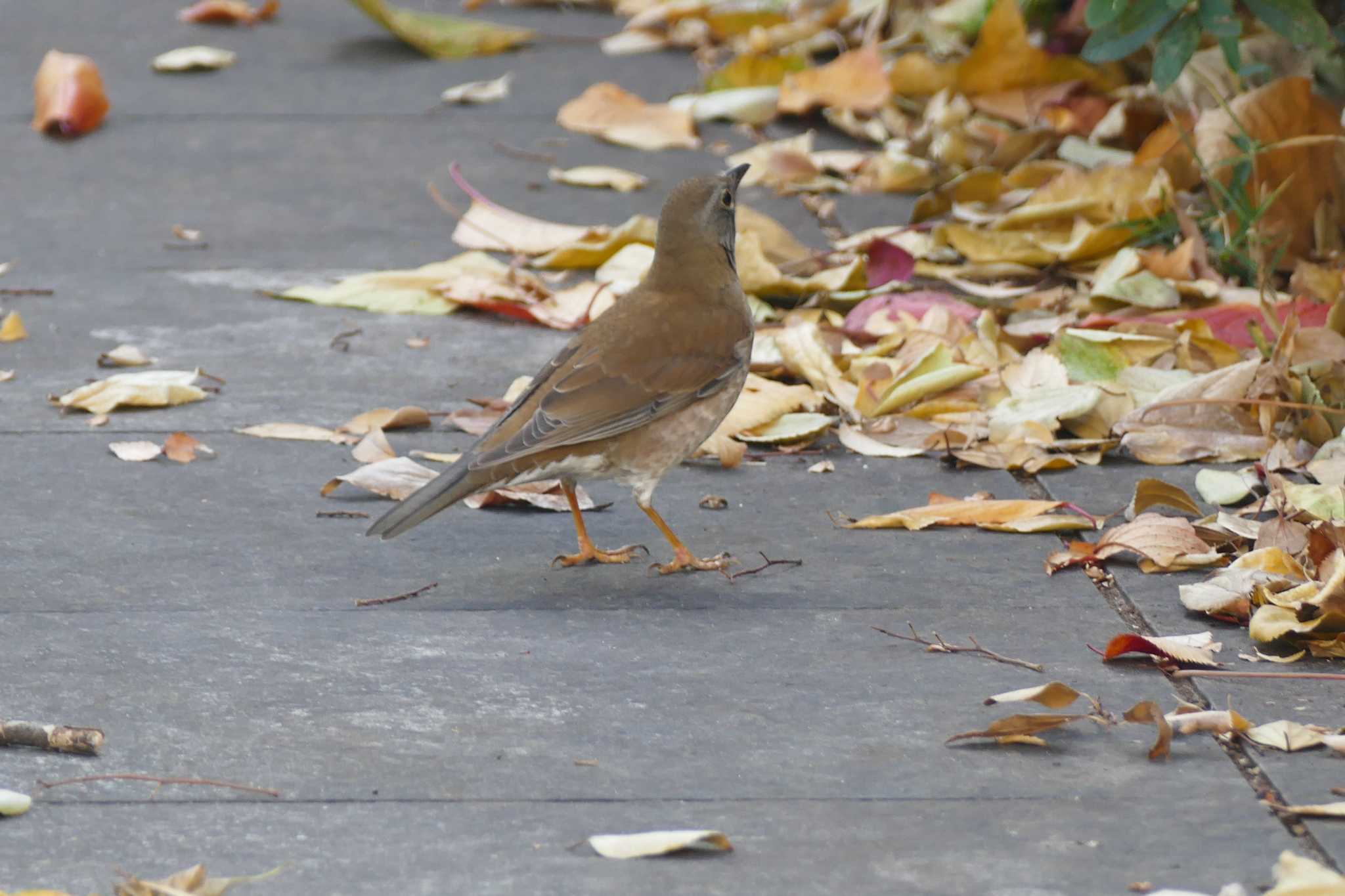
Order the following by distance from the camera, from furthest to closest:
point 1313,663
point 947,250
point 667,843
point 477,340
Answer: point 947,250
point 477,340
point 1313,663
point 667,843

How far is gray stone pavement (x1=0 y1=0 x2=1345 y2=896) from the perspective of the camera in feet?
10.1

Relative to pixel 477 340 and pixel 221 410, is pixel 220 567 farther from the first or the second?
pixel 477 340

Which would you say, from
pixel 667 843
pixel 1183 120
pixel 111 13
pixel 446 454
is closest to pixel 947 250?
pixel 1183 120

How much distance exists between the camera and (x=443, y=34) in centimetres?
1009

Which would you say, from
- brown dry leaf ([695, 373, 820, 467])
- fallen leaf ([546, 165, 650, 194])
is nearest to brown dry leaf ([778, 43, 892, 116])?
fallen leaf ([546, 165, 650, 194])

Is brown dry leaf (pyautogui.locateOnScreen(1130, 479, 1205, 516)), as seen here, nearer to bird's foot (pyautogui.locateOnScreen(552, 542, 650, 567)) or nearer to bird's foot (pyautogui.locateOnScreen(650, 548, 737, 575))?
bird's foot (pyautogui.locateOnScreen(650, 548, 737, 575))

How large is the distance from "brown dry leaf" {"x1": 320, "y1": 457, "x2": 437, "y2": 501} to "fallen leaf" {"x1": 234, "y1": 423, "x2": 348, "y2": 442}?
0.35 metres

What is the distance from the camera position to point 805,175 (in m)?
8.10

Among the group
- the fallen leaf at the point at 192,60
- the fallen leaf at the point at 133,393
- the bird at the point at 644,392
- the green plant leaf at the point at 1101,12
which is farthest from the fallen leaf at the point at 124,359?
the fallen leaf at the point at 192,60

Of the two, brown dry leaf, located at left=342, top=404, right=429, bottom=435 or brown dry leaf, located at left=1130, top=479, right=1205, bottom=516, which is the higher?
brown dry leaf, located at left=1130, top=479, right=1205, bottom=516

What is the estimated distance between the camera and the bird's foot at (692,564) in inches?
181

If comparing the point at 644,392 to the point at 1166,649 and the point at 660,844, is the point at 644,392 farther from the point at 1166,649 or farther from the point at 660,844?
the point at 660,844

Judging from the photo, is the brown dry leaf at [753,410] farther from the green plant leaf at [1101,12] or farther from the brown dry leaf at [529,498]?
the green plant leaf at [1101,12]

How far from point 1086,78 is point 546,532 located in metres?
4.41
